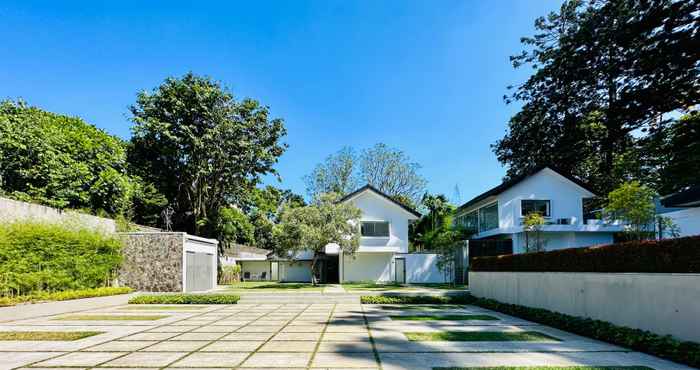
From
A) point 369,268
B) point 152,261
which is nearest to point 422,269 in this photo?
Result: point 369,268

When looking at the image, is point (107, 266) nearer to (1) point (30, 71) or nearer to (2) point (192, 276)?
(2) point (192, 276)

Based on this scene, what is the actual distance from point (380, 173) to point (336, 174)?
442 centimetres

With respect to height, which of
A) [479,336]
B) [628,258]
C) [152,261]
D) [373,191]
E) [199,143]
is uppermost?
[199,143]

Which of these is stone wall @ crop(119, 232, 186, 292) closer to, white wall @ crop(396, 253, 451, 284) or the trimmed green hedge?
the trimmed green hedge

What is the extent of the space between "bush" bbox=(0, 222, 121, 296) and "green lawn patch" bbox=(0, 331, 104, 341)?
4.07 m

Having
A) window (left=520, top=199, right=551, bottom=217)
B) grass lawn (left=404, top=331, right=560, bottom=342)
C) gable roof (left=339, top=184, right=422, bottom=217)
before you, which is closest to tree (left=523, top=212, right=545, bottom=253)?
window (left=520, top=199, right=551, bottom=217)

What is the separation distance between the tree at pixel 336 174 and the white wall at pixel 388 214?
13.0 m

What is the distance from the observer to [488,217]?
28516mm

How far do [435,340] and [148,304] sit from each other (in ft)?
37.6

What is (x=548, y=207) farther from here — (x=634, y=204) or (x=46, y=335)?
(x=46, y=335)

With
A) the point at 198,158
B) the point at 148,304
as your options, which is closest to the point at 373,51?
the point at 198,158

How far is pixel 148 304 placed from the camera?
1517 centimetres

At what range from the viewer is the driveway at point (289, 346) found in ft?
19.7

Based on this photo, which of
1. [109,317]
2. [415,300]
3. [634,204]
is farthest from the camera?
[415,300]
